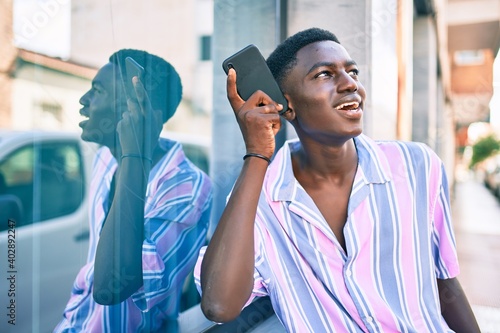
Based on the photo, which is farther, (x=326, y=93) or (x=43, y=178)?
(x=326, y=93)

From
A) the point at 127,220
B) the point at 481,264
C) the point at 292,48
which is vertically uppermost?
the point at 292,48

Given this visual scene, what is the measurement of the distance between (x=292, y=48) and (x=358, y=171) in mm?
594

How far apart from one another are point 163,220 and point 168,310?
44 centimetres

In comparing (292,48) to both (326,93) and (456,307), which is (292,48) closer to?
(326,93)

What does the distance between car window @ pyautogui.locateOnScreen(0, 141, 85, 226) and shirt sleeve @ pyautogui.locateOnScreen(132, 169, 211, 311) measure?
34 cm

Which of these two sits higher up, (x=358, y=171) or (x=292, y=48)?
(x=292, y=48)

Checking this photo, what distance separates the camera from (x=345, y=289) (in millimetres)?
1574

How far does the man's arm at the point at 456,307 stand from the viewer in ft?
5.57

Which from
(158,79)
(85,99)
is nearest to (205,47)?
(158,79)

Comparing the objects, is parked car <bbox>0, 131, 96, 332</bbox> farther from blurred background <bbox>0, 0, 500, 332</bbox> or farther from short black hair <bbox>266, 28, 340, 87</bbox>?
short black hair <bbox>266, 28, 340, 87</bbox>

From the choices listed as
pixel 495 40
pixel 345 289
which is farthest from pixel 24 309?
pixel 495 40

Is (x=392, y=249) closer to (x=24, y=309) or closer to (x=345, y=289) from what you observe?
(x=345, y=289)

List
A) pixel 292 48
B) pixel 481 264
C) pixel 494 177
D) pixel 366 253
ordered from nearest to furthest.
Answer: pixel 366 253
pixel 292 48
pixel 481 264
pixel 494 177

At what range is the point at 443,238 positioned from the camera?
1656 millimetres
